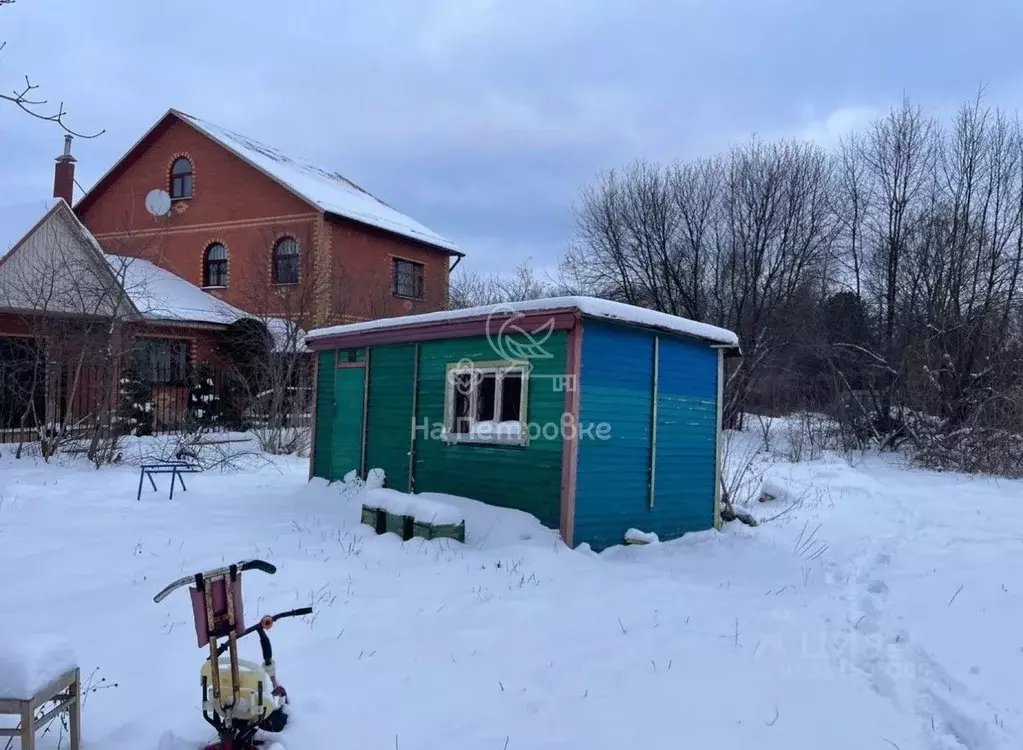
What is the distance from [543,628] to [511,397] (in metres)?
3.32

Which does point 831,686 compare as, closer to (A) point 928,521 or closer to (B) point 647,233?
(A) point 928,521

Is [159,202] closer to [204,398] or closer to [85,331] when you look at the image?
[204,398]

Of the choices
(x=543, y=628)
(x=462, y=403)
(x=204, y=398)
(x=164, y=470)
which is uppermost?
(x=462, y=403)

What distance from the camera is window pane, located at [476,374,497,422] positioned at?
8.30 meters

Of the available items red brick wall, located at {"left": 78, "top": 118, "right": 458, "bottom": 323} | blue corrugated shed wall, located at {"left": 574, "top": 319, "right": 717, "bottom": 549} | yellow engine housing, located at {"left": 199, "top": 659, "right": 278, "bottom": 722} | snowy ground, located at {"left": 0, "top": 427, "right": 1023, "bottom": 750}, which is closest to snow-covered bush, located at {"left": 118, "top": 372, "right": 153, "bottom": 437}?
red brick wall, located at {"left": 78, "top": 118, "right": 458, "bottom": 323}

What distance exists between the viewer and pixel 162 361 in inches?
723

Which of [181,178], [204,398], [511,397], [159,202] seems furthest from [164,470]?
[181,178]

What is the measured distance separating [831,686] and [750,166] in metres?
22.4

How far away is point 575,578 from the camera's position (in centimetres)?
626

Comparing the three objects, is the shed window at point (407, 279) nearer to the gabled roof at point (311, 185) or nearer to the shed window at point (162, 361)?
the gabled roof at point (311, 185)

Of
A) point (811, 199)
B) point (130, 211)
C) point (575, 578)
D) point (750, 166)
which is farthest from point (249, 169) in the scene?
point (575, 578)

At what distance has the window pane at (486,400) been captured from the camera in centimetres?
830

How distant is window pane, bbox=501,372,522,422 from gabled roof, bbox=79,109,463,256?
1434 cm

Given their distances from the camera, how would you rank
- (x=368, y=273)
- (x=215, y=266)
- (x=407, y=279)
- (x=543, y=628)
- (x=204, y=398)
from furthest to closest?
(x=407, y=279)
(x=215, y=266)
(x=368, y=273)
(x=204, y=398)
(x=543, y=628)
